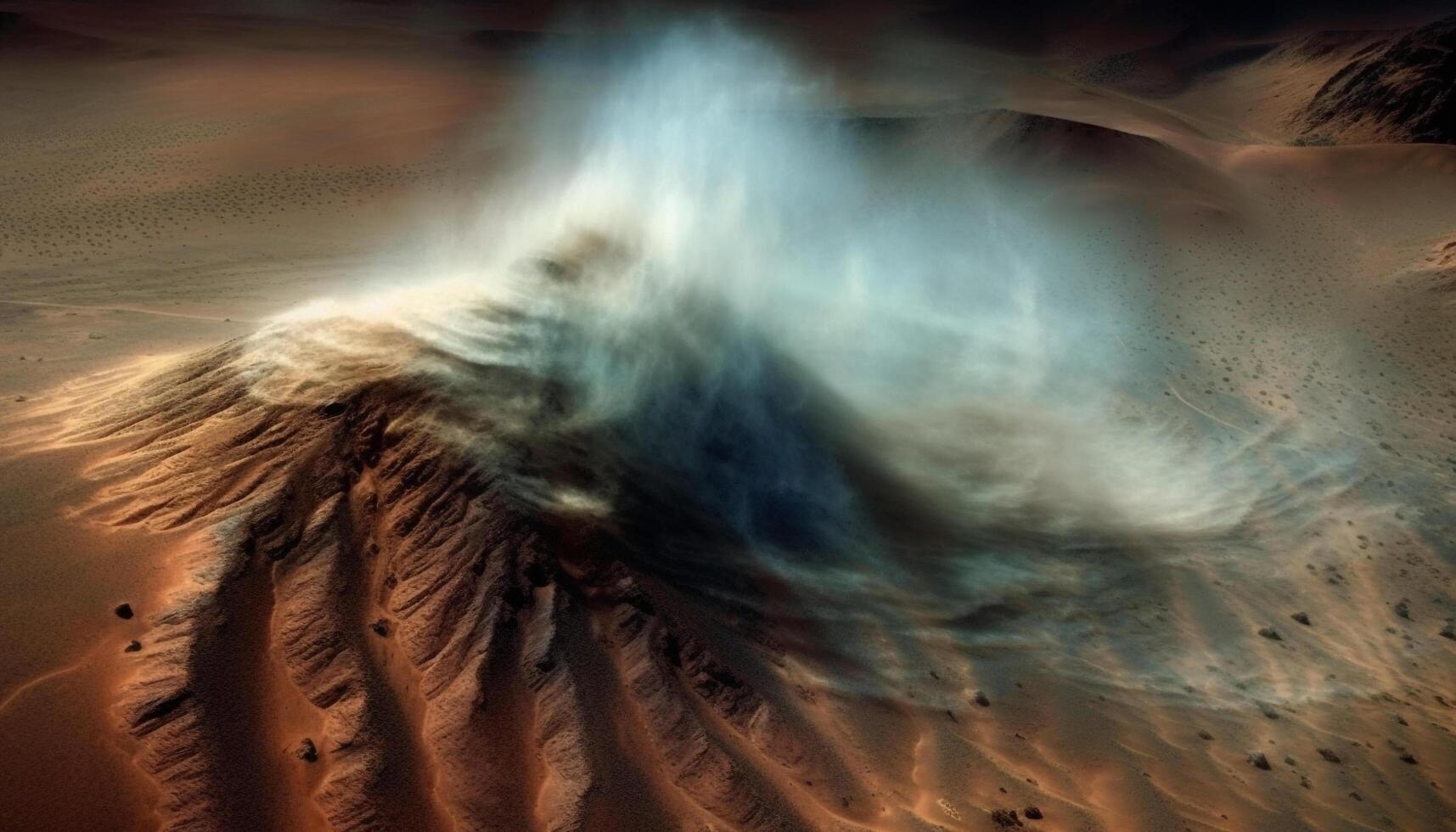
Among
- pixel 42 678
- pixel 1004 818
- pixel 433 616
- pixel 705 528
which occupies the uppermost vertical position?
pixel 705 528

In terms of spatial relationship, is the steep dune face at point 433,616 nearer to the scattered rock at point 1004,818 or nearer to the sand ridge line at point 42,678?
the sand ridge line at point 42,678

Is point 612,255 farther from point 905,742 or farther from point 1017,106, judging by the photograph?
point 1017,106

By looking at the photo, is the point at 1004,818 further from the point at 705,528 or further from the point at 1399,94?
the point at 1399,94

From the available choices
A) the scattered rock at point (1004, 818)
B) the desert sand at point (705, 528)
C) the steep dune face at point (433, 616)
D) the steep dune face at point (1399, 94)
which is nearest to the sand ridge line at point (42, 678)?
the desert sand at point (705, 528)

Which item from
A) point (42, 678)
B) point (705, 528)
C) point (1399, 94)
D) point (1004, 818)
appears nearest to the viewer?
point (42, 678)

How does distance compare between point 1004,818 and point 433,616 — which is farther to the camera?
point 433,616

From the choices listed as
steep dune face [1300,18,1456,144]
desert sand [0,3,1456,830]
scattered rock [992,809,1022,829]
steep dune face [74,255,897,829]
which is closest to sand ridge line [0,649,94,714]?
desert sand [0,3,1456,830]

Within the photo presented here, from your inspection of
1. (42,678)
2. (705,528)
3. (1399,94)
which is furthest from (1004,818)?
(1399,94)
